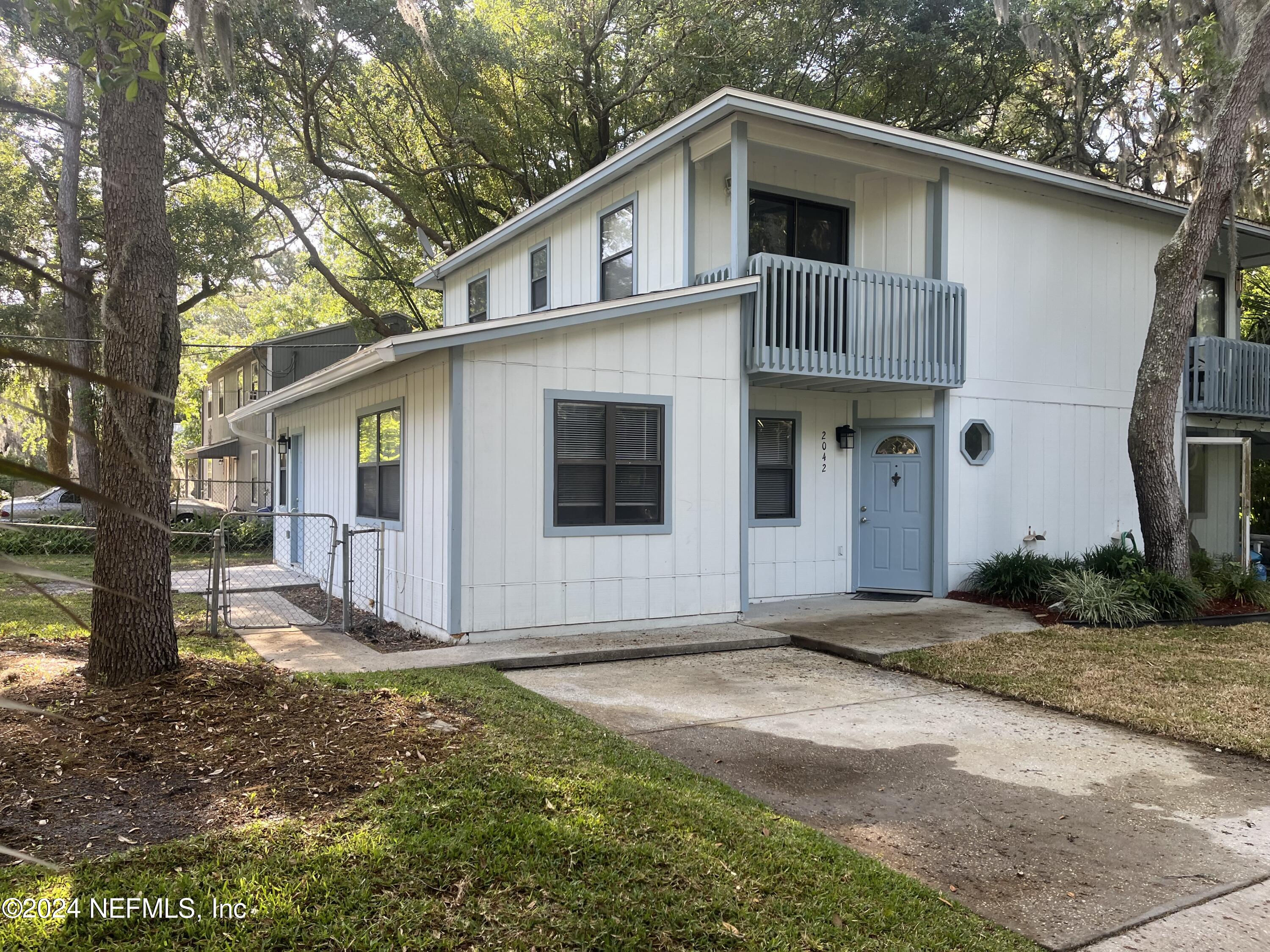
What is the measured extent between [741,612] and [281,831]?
666cm

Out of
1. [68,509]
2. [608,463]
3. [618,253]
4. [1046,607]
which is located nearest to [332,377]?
[608,463]

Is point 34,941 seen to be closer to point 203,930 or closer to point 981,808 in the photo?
point 203,930

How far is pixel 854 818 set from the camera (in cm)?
432

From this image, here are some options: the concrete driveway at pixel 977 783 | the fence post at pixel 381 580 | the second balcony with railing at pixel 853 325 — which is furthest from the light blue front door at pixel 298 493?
the concrete driveway at pixel 977 783

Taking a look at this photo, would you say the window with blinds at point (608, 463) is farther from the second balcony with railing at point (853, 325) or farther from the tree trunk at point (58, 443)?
the tree trunk at point (58, 443)

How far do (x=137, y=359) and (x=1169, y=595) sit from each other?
10.6 metres

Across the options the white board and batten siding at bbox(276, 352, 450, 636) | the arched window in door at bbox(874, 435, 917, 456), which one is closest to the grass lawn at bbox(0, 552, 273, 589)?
the white board and batten siding at bbox(276, 352, 450, 636)

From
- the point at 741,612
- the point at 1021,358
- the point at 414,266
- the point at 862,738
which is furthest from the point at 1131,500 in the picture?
the point at 414,266

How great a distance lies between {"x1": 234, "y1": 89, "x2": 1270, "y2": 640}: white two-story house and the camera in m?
8.28

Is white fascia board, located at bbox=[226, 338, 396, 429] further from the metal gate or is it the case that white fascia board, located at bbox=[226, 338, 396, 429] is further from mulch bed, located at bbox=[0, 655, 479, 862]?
mulch bed, located at bbox=[0, 655, 479, 862]

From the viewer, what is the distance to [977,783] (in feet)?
16.0

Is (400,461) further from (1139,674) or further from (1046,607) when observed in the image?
(1046,607)

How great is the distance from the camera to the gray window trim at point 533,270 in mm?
13445

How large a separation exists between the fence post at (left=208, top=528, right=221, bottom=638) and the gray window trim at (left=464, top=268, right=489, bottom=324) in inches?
346
